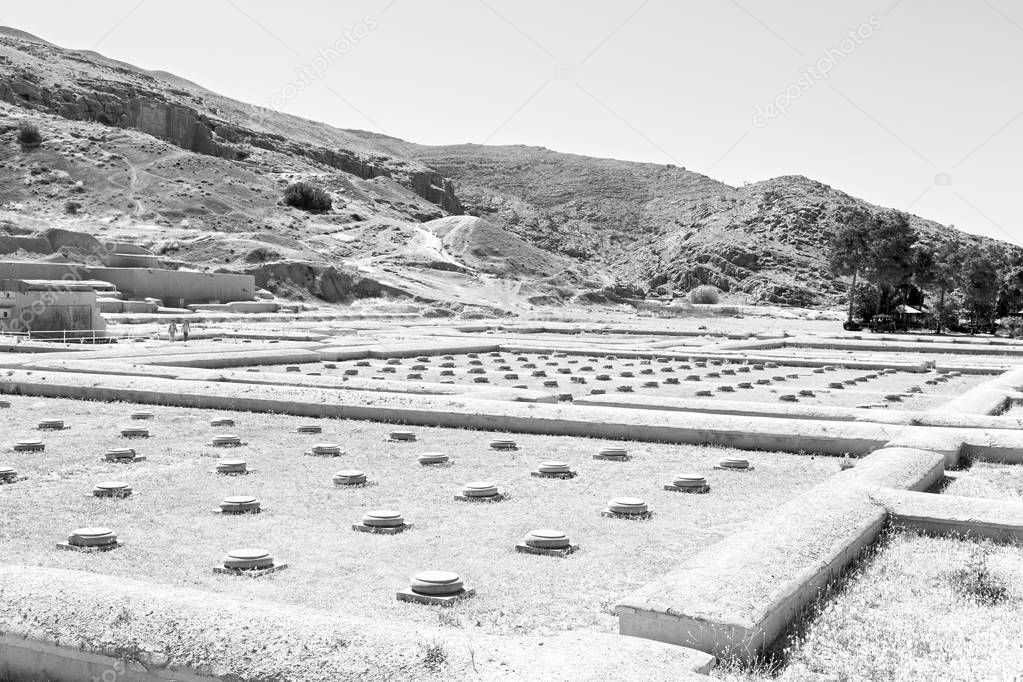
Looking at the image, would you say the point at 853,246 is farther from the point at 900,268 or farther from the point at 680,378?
the point at 680,378

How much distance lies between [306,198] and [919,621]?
78825 mm

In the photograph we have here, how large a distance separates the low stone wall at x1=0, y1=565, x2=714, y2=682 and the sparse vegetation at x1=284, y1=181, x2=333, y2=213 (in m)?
77.6

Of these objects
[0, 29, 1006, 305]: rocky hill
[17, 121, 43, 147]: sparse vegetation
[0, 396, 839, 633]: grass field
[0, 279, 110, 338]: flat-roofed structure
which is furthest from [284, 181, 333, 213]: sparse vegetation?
[0, 396, 839, 633]: grass field

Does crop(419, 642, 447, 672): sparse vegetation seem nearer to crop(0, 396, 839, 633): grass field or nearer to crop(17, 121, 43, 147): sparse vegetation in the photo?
crop(0, 396, 839, 633): grass field

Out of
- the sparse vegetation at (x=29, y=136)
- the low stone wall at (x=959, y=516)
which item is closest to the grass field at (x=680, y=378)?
the low stone wall at (x=959, y=516)

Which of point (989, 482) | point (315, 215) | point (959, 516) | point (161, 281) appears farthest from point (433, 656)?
point (315, 215)

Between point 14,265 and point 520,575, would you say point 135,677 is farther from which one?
point 14,265

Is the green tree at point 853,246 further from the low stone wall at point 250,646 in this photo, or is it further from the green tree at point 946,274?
the low stone wall at point 250,646

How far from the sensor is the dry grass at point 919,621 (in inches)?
149

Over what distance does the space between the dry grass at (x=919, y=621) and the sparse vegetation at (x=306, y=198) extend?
76951 mm

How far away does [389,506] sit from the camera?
664cm

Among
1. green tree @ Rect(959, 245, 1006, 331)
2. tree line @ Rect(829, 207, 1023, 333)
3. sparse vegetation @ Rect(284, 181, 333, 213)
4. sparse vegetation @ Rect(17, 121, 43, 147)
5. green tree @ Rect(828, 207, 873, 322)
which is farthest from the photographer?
sparse vegetation @ Rect(284, 181, 333, 213)

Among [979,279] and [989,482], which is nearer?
[989,482]

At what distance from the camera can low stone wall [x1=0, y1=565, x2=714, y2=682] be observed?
3281 mm
